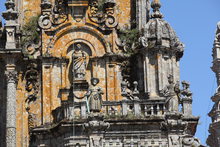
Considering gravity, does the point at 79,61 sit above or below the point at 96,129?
above

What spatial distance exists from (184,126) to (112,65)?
16.5 ft

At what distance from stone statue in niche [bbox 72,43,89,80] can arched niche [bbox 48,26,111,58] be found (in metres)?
0.35

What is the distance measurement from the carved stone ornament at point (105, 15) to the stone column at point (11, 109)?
Answer: 4.02 m

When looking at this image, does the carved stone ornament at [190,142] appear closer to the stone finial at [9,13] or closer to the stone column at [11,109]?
the stone column at [11,109]

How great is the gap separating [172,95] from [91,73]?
4.32 metres

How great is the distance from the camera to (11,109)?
42531 millimetres

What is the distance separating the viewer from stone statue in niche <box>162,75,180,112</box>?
40.8 m

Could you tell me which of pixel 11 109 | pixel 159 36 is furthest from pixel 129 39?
pixel 11 109

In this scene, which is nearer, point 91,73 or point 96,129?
point 96,129

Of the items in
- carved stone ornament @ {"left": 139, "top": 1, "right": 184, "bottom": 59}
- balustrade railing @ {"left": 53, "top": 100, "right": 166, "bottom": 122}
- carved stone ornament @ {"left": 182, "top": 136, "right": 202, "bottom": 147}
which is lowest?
carved stone ornament @ {"left": 182, "top": 136, "right": 202, "bottom": 147}

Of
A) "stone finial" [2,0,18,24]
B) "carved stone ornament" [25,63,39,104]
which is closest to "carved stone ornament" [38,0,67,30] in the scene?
"stone finial" [2,0,18,24]

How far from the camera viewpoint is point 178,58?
44.1 metres

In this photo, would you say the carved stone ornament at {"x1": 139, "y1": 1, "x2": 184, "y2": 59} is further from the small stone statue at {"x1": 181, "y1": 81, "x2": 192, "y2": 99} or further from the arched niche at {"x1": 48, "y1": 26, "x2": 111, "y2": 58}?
the small stone statue at {"x1": 181, "y1": 81, "x2": 192, "y2": 99}

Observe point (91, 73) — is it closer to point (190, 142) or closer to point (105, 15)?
point (105, 15)
